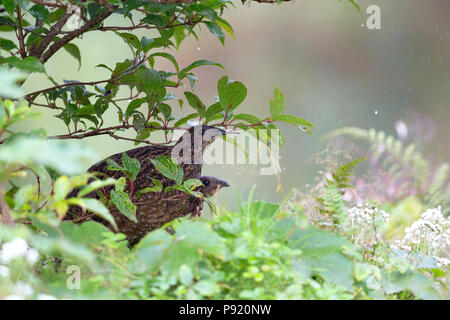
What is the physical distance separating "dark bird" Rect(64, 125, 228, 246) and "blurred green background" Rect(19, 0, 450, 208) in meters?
1.06

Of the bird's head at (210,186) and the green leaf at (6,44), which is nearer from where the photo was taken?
the green leaf at (6,44)

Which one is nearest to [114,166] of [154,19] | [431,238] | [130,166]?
[130,166]

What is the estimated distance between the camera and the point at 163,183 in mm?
1114

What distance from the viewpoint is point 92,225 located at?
673 millimetres

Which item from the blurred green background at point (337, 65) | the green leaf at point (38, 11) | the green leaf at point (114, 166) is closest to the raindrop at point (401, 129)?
the blurred green background at point (337, 65)

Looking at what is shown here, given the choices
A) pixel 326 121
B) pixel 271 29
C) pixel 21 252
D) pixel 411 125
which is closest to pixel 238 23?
pixel 271 29

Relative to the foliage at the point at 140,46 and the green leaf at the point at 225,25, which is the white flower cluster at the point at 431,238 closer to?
the foliage at the point at 140,46

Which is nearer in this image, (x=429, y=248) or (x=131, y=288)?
(x=131, y=288)

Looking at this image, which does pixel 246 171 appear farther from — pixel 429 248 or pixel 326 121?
pixel 326 121

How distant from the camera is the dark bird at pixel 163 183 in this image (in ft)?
3.50

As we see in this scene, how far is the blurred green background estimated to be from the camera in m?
2.36

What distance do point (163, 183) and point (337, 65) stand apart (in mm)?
1648

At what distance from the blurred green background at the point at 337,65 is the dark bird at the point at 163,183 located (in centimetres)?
106
